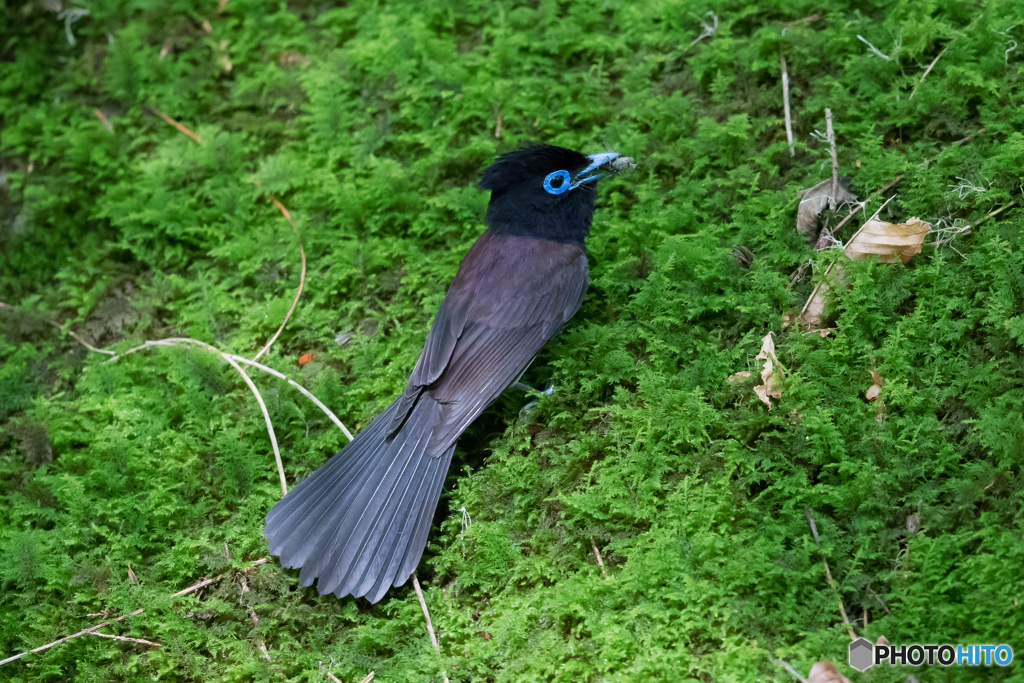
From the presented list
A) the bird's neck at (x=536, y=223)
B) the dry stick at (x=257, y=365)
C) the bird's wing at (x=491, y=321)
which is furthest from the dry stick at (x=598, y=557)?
the bird's neck at (x=536, y=223)

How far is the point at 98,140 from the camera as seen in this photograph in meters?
5.33

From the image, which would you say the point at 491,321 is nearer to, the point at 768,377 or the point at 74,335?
the point at 768,377

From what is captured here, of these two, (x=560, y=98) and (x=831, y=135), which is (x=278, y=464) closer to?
(x=560, y=98)

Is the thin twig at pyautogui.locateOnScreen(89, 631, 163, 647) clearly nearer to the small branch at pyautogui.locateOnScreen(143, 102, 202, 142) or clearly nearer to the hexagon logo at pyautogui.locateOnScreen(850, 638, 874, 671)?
the hexagon logo at pyautogui.locateOnScreen(850, 638, 874, 671)

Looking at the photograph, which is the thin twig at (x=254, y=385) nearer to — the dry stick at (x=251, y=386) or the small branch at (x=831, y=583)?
the dry stick at (x=251, y=386)

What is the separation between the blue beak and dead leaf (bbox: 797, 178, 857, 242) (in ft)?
3.51

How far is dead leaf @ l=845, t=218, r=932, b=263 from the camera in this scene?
11.6ft

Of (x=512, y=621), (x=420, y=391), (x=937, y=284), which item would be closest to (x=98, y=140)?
(x=420, y=391)

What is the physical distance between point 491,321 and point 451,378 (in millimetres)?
373

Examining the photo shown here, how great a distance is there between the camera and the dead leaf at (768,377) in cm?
342

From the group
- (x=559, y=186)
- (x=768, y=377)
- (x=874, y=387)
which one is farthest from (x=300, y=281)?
(x=874, y=387)

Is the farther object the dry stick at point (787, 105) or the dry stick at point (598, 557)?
the dry stick at point (787, 105)

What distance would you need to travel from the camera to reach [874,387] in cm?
333

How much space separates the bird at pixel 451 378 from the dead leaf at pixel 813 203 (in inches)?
39.7
